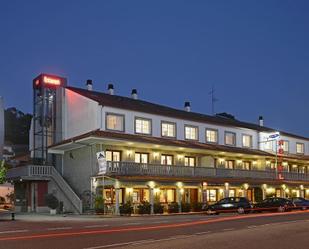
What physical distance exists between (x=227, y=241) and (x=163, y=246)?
2.47m

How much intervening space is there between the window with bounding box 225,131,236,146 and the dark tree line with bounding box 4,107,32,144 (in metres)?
50.6

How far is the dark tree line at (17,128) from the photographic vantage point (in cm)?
9194

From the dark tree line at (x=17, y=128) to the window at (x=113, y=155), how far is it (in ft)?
180

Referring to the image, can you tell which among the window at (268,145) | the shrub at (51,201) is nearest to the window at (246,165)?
the window at (268,145)

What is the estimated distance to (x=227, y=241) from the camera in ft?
51.9

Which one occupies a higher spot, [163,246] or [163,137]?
[163,137]

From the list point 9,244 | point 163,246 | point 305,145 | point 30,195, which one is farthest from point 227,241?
point 305,145

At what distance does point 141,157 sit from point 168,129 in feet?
14.2

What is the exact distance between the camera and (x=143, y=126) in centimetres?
4294

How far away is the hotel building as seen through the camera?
129 feet

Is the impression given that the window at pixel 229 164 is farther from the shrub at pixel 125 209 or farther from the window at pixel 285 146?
the shrub at pixel 125 209

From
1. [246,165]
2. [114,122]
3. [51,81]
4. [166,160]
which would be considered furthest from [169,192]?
[51,81]

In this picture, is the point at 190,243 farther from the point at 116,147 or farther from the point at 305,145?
the point at 305,145

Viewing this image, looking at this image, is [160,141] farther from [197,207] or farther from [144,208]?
[197,207]
